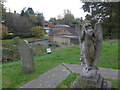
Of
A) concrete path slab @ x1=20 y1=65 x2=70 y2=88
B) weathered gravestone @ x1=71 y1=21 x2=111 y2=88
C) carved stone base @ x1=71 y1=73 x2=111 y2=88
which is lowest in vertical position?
concrete path slab @ x1=20 y1=65 x2=70 y2=88

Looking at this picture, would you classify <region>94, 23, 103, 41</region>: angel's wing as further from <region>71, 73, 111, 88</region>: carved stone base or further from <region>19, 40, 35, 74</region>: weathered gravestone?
<region>19, 40, 35, 74</region>: weathered gravestone

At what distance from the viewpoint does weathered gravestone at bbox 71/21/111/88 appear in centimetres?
373

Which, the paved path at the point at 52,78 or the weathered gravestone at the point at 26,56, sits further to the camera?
the weathered gravestone at the point at 26,56

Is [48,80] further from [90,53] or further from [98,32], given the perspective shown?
[98,32]

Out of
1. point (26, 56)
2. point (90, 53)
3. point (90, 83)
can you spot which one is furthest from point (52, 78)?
point (90, 53)

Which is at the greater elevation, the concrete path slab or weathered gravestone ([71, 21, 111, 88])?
weathered gravestone ([71, 21, 111, 88])

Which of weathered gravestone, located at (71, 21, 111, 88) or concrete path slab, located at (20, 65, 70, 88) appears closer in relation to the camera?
weathered gravestone, located at (71, 21, 111, 88)

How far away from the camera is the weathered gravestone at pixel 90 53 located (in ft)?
12.2

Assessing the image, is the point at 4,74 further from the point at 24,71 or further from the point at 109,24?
the point at 109,24

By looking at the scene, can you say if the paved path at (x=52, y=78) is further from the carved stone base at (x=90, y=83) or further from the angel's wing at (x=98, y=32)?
the angel's wing at (x=98, y=32)

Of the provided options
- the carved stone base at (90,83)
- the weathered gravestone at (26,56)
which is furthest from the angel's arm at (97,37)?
the weathered gravestone at (26,56)

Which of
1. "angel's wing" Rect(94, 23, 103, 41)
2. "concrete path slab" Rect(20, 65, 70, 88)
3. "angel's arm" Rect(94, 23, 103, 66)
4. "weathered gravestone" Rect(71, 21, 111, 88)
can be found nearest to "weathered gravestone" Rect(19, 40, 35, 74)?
"concrete path slab" Rect(20, 65, 70, 88)

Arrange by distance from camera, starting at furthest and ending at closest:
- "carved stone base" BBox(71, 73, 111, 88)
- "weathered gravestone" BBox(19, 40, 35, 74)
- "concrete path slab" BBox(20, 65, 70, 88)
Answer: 1. "weathered gravestone" BBox(19, 40, 35, 74)
2. "concrete path slab" BBox(20, 65, 70, 88)
3. "carved stone base" BBox(71, 73, 111, 88)

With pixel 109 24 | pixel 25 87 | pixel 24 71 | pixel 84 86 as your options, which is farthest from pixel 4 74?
pixel 109 24
